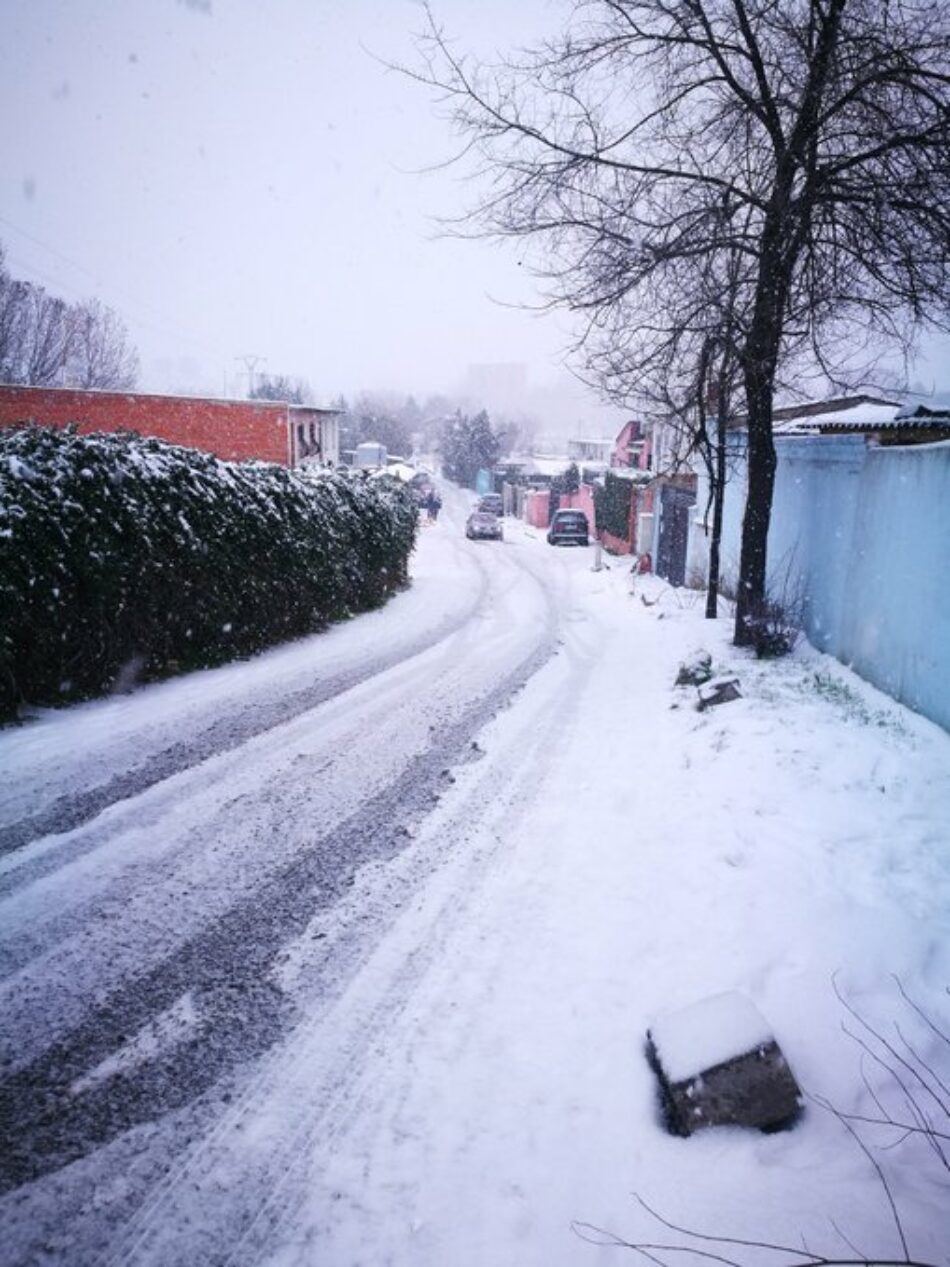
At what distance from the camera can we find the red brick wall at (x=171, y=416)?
24297mm

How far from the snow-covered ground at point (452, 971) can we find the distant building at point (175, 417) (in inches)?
770

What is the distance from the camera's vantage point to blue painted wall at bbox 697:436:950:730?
5.93m

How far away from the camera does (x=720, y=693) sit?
6926 mm

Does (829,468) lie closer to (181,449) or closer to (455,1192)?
(181,449)

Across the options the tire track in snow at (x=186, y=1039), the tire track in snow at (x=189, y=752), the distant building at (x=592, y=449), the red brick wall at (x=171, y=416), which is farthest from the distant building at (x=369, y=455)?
the tire track in snow at (x=186, y=1039)

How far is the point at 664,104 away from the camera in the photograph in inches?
293

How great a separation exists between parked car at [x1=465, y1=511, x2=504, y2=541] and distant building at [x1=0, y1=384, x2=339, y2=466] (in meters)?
8.21

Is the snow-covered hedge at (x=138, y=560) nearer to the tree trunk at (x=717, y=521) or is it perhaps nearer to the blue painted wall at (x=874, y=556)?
the tree trunk at (x=717, y=521)

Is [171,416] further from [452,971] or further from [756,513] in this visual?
[452,971]

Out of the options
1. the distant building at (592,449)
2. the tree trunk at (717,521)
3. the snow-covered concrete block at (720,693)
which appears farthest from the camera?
the distant building at (592,449)

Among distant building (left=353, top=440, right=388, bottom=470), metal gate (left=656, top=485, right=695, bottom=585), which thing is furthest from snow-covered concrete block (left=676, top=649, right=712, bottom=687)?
distant building (left=353, top=440, right=388, bottom=470)

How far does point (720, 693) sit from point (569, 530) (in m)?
23.9

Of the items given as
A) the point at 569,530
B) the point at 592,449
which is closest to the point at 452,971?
the point at 569,530

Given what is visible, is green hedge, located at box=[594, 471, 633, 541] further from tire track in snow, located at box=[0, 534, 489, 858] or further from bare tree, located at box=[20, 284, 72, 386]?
bare tree, located at box=[20, 284, 72, 386]
